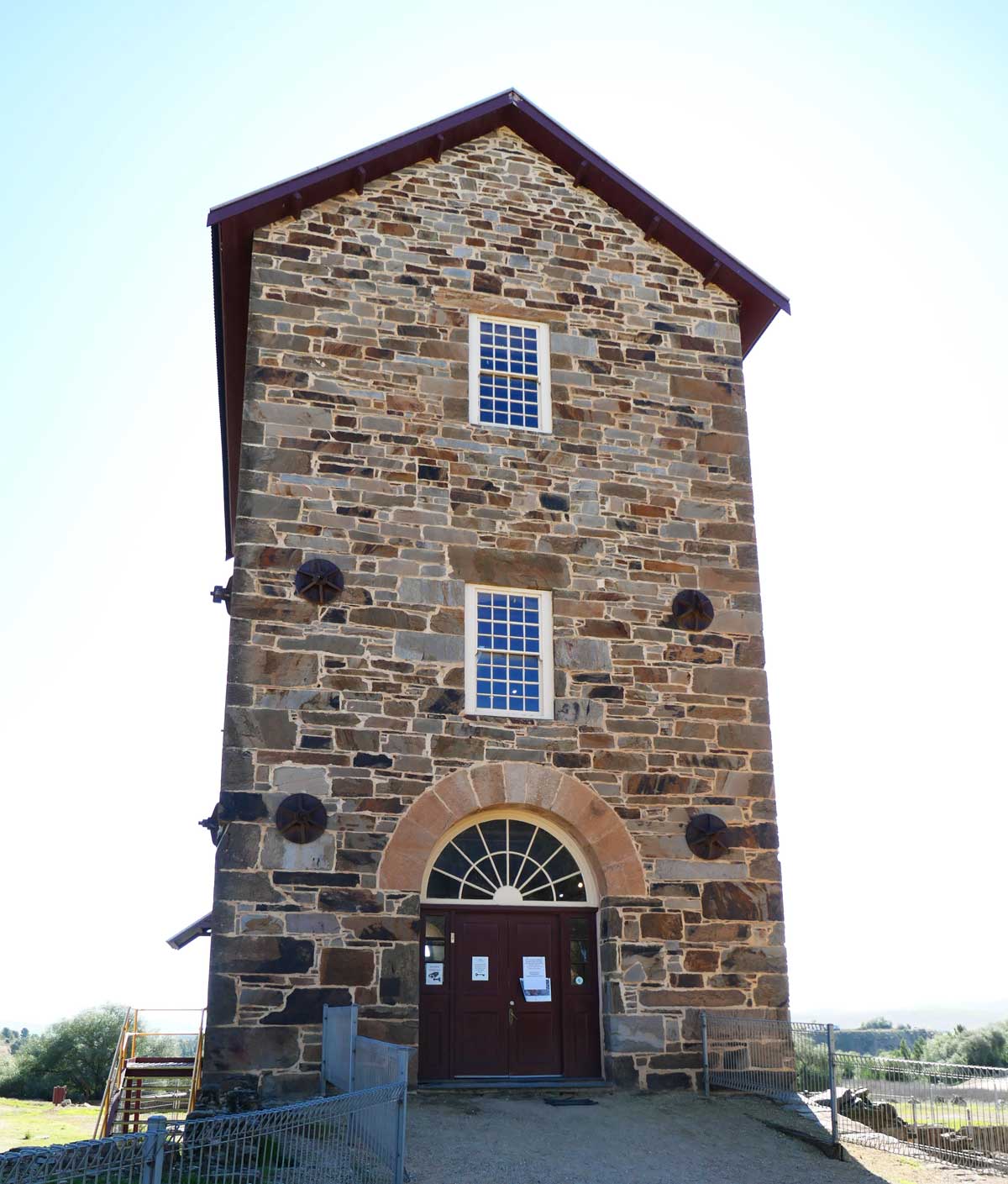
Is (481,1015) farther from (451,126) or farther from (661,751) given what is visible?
(451,126)

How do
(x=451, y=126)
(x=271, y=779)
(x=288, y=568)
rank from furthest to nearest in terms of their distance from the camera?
1. (x=451, y=126)
2. (x=288, y=568)
3. (x=271, y=779)

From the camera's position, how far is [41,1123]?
Answer: 23.5 metres

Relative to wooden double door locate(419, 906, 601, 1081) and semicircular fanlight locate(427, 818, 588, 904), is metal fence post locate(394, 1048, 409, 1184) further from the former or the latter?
semicircular fanlight locate(427, 818, 588, 904)

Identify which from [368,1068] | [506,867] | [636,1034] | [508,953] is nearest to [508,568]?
[506,867]

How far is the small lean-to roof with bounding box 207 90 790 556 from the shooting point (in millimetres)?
Result: 15164

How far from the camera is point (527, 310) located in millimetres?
15578

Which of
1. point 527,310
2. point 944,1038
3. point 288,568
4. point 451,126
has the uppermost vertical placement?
point 451,126

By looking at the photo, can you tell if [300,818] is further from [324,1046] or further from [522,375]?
[522,375]

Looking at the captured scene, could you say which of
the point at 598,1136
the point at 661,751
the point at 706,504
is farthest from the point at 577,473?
the point at 598,1136

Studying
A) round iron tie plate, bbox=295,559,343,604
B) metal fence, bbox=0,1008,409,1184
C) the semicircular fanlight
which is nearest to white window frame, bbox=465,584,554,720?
the semicircular fanlight

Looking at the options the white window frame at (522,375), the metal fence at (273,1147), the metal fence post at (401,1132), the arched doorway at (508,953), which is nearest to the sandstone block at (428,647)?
the arched doorway at (508,953)

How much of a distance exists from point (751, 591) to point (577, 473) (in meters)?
2.67

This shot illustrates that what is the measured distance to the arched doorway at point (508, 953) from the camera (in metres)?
12.7

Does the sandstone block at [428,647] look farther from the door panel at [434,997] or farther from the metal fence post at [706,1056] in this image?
the metal fence post at [706,1056]
